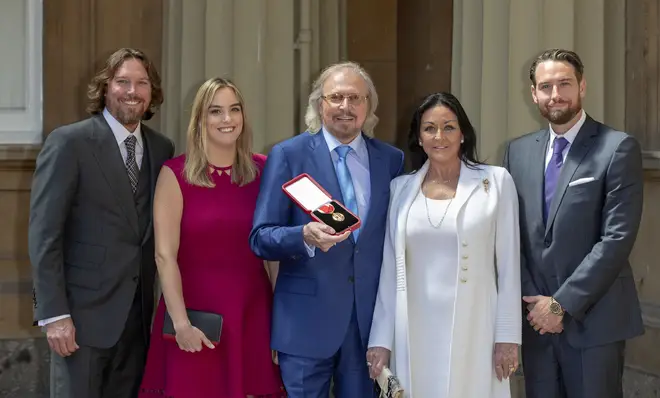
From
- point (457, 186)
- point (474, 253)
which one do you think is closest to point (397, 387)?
point (474, 253)

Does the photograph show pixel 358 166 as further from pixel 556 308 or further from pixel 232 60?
pixel 232 60

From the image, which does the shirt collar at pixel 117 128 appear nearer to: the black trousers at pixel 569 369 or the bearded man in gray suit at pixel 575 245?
the bearded man in gray suit at pixel 575 245

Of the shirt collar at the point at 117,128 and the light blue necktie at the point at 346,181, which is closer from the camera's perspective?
the light blue necktie at the point at 346,181

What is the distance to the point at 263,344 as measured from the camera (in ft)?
13.9

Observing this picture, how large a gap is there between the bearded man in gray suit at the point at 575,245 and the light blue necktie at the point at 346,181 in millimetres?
764

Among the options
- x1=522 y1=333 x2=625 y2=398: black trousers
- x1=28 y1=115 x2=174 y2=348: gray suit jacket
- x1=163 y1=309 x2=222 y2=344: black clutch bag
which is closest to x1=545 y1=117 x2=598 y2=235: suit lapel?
x1=522 y1=333 x2=625 y2=398: black trousers

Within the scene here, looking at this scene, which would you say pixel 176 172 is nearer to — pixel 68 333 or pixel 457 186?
pixel 68 333

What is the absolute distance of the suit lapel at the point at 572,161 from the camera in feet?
13.3

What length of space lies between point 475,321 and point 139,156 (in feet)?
5.69

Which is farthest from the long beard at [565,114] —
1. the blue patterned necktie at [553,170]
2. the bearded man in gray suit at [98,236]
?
the bearded man in gray suit at [98,236]

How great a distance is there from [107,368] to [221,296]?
66cm

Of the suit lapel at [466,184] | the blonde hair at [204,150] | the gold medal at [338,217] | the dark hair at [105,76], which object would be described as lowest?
the gold medal at [338,217]

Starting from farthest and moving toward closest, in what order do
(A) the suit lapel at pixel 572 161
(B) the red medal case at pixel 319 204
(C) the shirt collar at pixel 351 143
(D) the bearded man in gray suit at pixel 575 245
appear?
(C) the shirt collar at pixel 351 143
(A) the suit lapel at pixel 572 161
(D) the bearded man in gray suit at pixel 575 245
(B) the red medal case at pixel 319 204

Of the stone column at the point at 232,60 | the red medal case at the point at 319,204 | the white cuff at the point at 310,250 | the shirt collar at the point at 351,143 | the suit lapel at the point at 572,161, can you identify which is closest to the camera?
the red medal case at the point at 319,204
